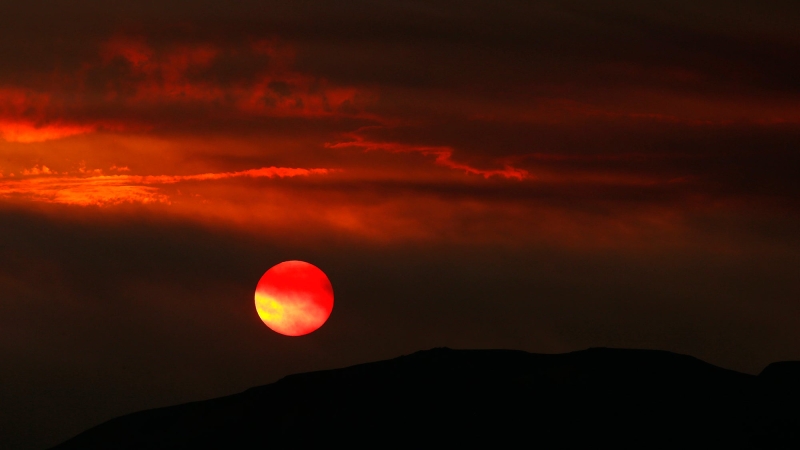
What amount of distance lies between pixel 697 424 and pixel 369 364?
2726 cm

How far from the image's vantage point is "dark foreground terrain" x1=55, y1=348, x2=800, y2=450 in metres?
56.1

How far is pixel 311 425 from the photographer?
65938 mm

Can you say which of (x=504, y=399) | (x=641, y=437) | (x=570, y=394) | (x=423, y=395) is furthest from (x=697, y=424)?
(x=423, y=395)

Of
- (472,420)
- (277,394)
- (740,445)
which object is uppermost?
(277,394)

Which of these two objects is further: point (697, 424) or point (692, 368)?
point (692, 368)

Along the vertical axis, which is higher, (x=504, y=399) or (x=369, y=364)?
(x=369, y=364)

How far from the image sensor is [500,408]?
62.4 metres

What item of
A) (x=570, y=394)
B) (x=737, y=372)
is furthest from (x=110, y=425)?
(x=737, y=372)

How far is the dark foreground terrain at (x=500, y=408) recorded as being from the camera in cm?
5612

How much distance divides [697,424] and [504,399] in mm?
13034

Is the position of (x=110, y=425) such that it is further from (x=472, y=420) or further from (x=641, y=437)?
(x=641, y=437)

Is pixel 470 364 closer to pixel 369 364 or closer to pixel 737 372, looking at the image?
pixel 369 364

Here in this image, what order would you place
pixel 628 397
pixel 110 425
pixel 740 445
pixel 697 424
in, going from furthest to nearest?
pixel 110 425 → pixel 628 397 → pixel 697 424 → pixel 740 445

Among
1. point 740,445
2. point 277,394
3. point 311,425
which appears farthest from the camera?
point 277,394
